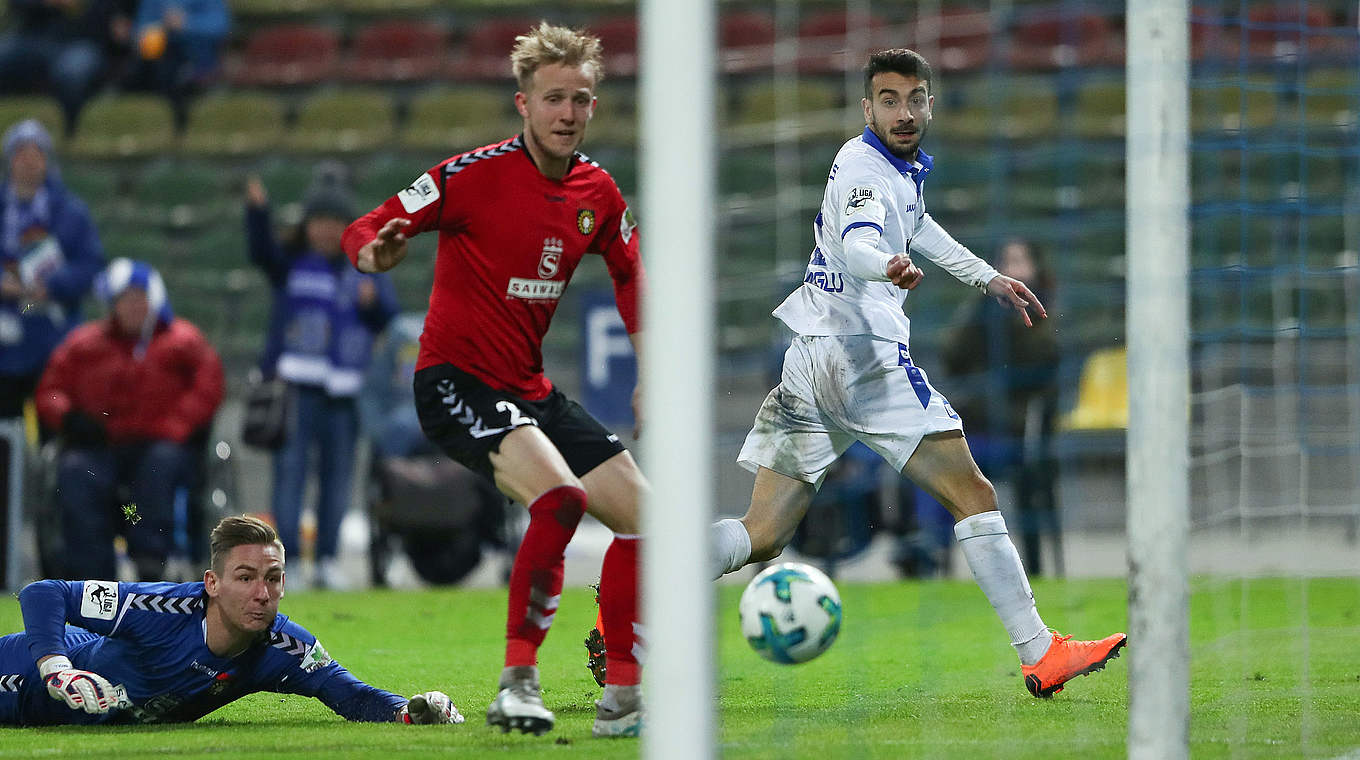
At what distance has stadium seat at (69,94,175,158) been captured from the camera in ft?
53.0

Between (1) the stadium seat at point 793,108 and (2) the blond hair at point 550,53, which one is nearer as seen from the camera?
(2) the blond hair at point 550,53

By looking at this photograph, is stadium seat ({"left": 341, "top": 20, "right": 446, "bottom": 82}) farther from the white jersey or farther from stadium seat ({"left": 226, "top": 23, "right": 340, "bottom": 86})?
the white jersey

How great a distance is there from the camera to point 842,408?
211 inches

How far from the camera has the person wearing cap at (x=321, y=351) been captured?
34.1ft

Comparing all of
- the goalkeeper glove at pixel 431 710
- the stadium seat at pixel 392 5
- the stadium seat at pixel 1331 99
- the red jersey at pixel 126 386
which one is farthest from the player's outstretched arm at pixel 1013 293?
the stadium seat at pixel 392 5

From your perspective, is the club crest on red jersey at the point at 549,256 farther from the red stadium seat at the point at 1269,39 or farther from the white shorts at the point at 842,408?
the red stadium seat at the point at 1269,39

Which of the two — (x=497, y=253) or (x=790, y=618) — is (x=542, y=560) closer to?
(x=790, y=618)

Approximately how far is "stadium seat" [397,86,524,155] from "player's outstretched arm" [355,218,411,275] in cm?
1108

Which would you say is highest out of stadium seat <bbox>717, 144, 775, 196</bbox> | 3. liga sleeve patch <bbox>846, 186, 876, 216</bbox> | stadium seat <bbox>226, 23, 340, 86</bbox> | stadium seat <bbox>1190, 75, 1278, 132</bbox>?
stadium seat <bbox>226, 23, 340, 86</bbox>

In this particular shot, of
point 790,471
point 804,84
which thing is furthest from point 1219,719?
point 804,84

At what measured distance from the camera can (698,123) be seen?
2957 millimetres

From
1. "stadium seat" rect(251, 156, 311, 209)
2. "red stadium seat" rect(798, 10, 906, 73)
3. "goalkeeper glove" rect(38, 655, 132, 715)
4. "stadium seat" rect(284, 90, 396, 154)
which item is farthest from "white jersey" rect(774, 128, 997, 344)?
"stadium seat" rect(284, 90, 396, 154)

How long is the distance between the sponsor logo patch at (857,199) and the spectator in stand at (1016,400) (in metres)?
5.29

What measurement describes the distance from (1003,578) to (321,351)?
6074mm
